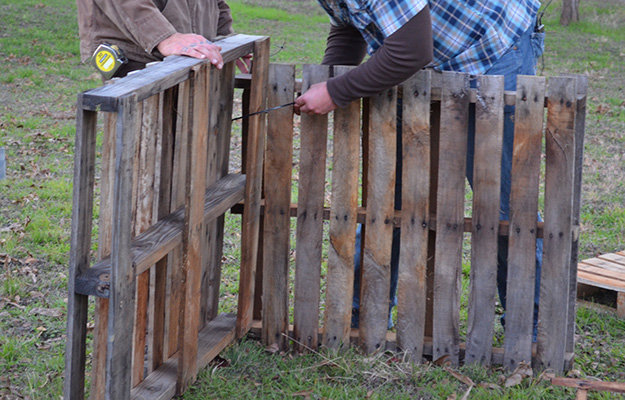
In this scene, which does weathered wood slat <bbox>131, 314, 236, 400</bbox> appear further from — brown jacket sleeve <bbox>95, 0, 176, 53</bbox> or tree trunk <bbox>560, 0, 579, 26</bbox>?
tree trunk <bbox>560, 0, 579, 26</bbox>

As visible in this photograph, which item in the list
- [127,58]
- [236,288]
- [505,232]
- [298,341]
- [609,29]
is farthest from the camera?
[609,29]

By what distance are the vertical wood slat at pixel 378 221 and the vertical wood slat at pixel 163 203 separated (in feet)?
3.08

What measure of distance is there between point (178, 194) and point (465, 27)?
1423 mm

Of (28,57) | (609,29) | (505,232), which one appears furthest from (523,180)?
(609,29)

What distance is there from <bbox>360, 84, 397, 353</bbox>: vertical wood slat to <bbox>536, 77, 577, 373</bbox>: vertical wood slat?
688 millimetres

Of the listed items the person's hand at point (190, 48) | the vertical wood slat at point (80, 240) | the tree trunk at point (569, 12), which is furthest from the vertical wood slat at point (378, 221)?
the tree trunk at point (569, 12)

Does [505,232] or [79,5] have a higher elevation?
[79,5]

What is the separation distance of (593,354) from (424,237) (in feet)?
3.71

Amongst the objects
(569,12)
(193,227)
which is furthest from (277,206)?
(569,12)

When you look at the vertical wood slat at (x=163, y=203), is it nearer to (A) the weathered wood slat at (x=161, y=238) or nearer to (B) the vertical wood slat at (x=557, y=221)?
(A) the weathered wood slat at (x=161, y=238)

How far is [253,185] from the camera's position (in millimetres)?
3723

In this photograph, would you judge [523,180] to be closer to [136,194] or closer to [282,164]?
[282,164]

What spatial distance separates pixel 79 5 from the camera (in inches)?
134

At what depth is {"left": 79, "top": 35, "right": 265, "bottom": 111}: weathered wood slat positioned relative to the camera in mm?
2396
